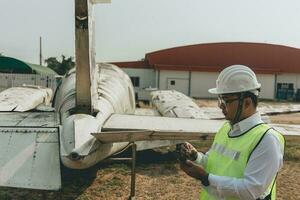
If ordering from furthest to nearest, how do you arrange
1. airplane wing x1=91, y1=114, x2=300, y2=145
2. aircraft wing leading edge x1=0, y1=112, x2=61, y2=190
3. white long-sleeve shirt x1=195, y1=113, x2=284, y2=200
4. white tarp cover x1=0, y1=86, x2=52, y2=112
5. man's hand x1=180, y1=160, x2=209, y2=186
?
white tarp cover x1=0, y1=86, x2=52, y2=112 < airplane wing x1=91, y1=114, x2=300, y2=145 < aircraft wing leading edge x1=0, y1=112, x2=61, y2=190 < man's hand x1=180, y1=160, x2=209, y2=186 < white long-sleeve shirt x1=195, y1=113, x2=284, y2=200

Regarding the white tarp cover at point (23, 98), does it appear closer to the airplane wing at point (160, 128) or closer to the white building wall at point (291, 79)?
the airplane wing at point (160, 128)

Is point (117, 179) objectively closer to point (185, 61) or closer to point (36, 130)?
point (36, 130)

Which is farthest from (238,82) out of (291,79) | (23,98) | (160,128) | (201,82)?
(291,79)

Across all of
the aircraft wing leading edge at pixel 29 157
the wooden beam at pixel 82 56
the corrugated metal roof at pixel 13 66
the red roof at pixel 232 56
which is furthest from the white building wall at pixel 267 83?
the aircraft wing leading edge at pixel 29 157

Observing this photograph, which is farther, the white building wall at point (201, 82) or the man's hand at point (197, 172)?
the white building wall at point (201, 82)

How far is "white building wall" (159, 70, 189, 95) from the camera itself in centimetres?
3972

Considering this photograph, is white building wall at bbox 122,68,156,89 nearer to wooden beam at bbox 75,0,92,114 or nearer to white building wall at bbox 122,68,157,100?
white building wall at bbox 122,68,157,100

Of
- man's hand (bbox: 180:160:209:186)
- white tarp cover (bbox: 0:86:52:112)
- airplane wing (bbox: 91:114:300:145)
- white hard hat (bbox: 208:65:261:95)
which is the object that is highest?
white hard hat (bbox: 208:65:261:95)

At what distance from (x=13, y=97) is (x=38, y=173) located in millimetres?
6810

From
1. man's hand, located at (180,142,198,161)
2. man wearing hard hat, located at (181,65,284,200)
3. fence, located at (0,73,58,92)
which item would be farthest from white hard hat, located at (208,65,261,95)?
fence, located at (0,73,58,92)

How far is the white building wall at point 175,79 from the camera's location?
3972 centimetres

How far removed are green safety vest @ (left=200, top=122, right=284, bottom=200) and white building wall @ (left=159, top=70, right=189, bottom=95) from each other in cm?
3692

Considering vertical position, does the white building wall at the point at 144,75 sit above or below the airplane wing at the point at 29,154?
below

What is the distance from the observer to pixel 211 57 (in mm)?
40969
